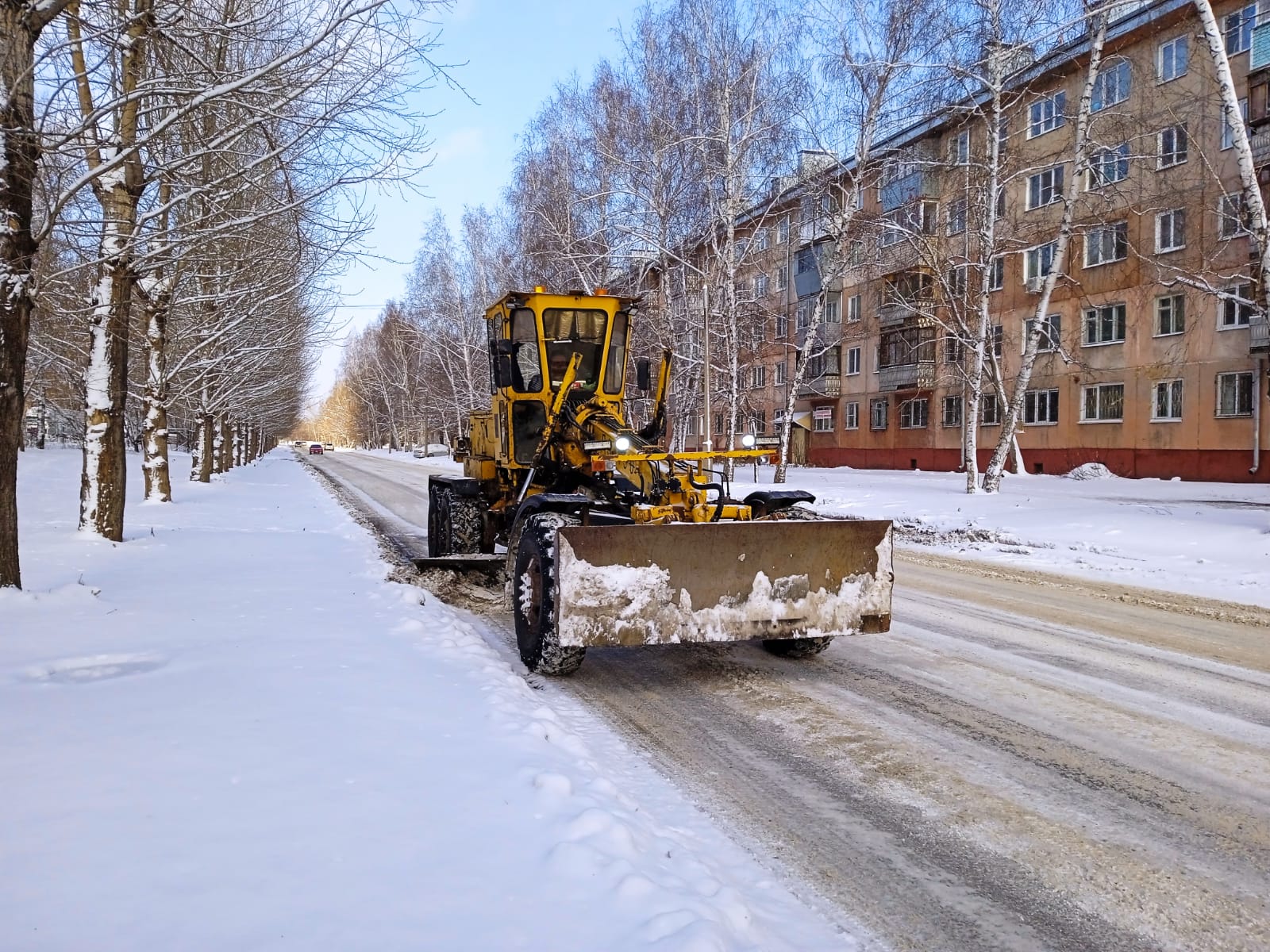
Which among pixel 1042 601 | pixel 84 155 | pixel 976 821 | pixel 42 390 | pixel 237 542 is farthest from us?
pixel 42 390

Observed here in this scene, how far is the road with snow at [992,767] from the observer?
10.4 ft

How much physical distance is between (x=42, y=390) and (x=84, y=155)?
22.7 m

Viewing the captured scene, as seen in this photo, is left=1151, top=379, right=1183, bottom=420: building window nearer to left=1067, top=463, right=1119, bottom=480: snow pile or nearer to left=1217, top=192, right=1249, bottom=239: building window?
left=1067, top=463, right=1119, bottom=480: snow pile

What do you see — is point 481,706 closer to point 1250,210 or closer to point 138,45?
point 138,45

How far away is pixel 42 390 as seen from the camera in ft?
84.7

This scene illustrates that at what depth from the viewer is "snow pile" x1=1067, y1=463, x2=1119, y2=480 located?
28.9m

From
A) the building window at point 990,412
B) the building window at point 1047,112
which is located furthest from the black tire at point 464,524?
the building window at point 990,412

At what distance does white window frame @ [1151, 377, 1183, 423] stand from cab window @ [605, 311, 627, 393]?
2568 cm

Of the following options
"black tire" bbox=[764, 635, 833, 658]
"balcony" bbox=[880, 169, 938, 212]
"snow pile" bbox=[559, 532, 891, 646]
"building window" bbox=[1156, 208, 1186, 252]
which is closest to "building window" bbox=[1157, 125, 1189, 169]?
"building window" bbox=[1156, 208, 1186, 252]

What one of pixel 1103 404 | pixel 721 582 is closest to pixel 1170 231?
pixel 1103 404

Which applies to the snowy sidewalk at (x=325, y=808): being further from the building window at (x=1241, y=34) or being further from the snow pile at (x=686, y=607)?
the building window at (x=1241, y=34)

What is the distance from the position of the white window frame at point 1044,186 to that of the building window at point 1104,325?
13.5ft

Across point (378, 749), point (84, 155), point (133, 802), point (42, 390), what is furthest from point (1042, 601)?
point (42, 390)

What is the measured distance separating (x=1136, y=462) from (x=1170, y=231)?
725 centimetres
